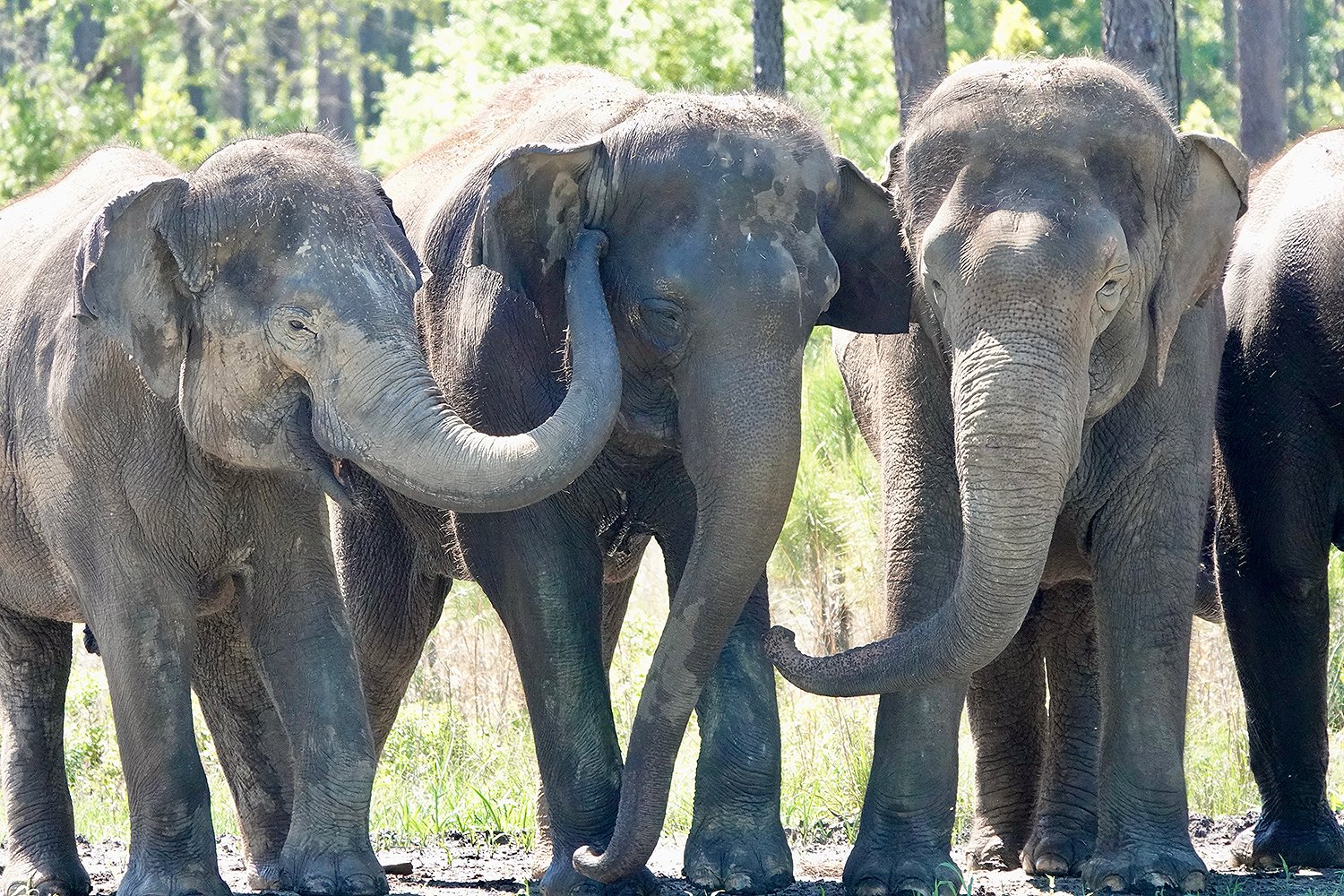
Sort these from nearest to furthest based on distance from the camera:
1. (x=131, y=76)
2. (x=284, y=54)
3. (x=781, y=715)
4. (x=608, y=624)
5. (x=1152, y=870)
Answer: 1. (x=1152, y=870)
2. (x=608, y=624)
3. (x=781, y=715)
4. (x=131, y=76)
5. (x=284, y=54)

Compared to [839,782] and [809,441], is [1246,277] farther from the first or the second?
[809,441]

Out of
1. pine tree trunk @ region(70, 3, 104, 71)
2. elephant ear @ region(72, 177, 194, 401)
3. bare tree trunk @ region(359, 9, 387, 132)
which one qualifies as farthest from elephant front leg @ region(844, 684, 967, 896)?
bare tree trunk @ region(359, 9, 387, 132)

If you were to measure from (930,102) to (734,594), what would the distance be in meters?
1.43

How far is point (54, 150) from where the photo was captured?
1814 cm

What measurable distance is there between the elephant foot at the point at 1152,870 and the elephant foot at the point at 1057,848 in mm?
964

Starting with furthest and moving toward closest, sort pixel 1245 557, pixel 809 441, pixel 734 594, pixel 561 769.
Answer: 1. pixel 809 441
2. pixel 1245 557
3. pixel 561 769
4. pixel 734 594

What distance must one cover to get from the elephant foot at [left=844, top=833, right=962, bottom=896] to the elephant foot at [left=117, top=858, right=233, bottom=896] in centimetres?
169

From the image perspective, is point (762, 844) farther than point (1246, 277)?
No

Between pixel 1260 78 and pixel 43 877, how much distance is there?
1791 centimetres

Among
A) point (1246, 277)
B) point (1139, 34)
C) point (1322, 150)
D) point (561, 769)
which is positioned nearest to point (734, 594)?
point (561, 769)

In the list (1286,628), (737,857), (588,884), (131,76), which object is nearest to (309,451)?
(588,884)

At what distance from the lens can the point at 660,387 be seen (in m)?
5.70

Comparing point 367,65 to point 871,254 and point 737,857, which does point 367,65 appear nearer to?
point 871,254

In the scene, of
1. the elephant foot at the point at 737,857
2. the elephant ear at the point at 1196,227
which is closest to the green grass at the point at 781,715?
the elephant foot at the point at 737,857
